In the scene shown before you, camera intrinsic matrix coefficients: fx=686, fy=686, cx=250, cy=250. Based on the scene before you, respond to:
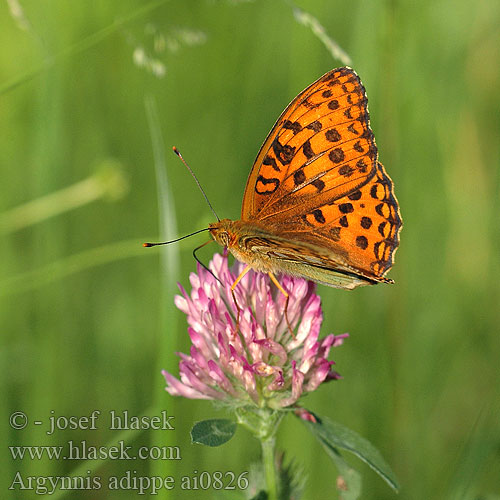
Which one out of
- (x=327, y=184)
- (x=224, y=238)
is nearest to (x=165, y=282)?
(x=224, y=238)

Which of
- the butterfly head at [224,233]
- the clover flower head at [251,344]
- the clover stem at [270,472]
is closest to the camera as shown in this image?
the clover stem at [270,472]

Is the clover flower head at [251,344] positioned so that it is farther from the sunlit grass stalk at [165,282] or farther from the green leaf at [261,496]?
the green leaf at [261,496]

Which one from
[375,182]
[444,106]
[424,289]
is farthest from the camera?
[444,106]

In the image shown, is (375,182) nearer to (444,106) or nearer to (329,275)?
(329,275)

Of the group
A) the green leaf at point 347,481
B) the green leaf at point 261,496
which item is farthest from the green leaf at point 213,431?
the green leaf at point 347,481

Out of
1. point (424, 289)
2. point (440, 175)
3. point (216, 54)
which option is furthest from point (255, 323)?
point (216, 54)

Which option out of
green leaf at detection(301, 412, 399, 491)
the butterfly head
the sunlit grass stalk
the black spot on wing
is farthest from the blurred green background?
green leaf at detection(301, 412, 399, 491)

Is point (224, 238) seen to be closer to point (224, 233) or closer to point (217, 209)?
point (224, 233)
